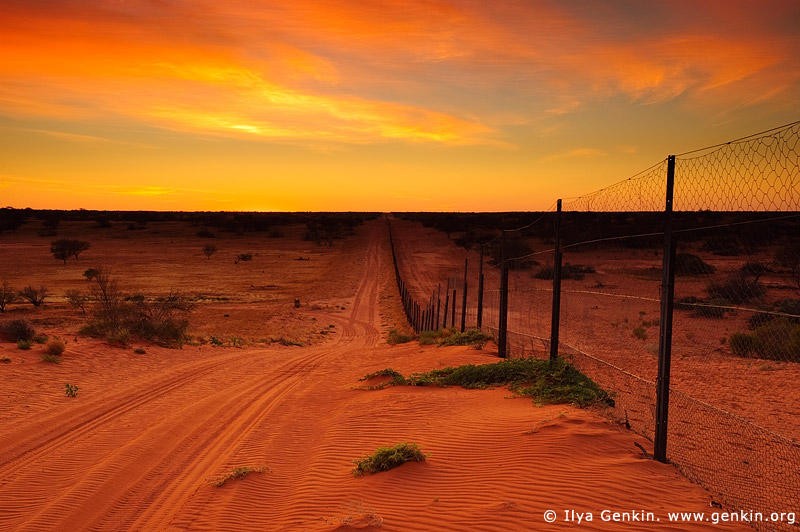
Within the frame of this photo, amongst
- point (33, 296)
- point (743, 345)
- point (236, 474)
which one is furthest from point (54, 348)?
point (743, 345)

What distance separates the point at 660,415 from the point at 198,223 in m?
118

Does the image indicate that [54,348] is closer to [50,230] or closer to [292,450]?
[292,450]

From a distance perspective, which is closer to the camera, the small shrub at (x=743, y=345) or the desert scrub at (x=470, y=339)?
the small shrub at (x=743, y=345)

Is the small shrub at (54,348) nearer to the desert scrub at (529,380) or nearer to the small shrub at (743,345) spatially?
the desert scrub at (529,380)

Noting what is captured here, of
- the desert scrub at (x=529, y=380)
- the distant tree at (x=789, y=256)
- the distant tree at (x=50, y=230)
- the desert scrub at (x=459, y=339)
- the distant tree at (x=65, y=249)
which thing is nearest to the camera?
the distant tree at (x=789, y=256)

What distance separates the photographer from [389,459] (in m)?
6.60

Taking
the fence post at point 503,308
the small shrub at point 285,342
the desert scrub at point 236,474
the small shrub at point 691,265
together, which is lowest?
the small shrub at point 285,342

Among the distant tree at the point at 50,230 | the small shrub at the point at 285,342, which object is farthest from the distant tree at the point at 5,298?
the distant tree at the point at 50,230

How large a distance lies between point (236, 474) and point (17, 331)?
1346cm

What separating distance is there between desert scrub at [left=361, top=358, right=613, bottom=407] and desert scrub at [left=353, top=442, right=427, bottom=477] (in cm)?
281

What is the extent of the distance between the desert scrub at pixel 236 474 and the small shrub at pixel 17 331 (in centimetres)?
1306

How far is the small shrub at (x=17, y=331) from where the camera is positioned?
54.5 ft

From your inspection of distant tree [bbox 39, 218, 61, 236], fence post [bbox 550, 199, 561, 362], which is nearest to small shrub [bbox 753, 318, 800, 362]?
fence post [bbox 550, 199, 561, 362]

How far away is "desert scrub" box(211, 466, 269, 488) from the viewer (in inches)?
270
